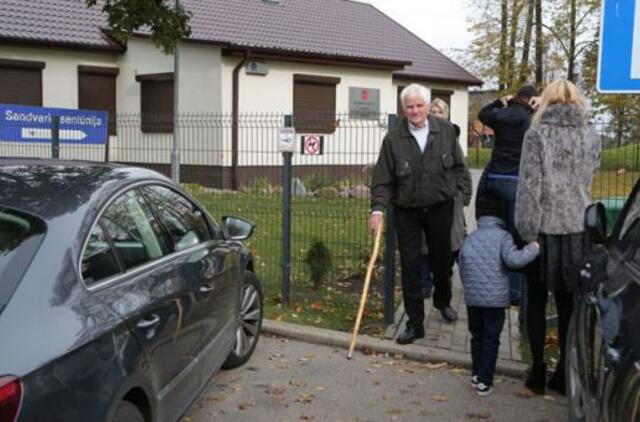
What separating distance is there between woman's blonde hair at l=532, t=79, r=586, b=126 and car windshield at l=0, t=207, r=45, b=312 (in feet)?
9.98

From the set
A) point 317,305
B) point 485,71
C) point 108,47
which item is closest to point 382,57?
point 108,47

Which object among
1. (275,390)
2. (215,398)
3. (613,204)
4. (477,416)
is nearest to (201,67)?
(613,204)

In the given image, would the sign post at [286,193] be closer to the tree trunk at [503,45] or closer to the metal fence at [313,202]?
the metal fence at [313,202]

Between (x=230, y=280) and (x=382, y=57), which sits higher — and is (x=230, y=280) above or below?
below

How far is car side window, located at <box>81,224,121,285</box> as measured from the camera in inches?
116

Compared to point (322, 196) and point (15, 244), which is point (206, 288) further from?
point (322, 196)

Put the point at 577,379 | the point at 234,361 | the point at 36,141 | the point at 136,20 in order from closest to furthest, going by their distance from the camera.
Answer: the point at 577,379 → the point at 234,361 → the point at 136,20 → the point at 36,141

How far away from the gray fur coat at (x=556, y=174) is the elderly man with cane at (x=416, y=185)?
105 centimetres

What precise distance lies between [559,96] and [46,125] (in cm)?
862

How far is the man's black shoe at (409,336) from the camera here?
5.71m

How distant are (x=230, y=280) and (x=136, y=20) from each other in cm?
574

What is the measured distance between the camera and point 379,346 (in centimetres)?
571

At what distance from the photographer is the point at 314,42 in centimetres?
2223

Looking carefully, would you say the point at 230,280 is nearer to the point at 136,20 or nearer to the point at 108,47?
the point at 136,20
